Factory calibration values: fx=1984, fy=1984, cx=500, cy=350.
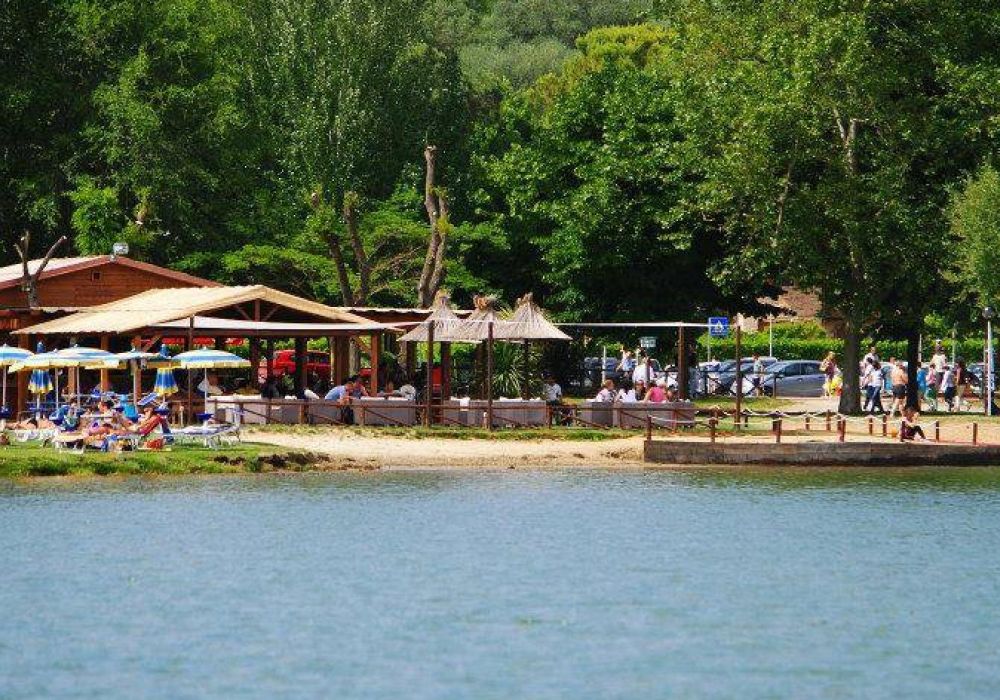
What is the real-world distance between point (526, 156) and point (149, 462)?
28.7m

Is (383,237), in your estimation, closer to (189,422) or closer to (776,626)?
(189,422)

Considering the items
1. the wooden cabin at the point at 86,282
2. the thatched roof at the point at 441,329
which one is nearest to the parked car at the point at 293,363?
the wooden cabin at the point at 86,282

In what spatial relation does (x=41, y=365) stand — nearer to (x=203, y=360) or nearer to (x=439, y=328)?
(x=203, y=360)

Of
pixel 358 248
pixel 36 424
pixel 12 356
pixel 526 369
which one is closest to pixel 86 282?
pixel 358 248

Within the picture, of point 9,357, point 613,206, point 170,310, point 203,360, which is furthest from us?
point 613,206

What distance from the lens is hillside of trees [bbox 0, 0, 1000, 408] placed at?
54531 mm

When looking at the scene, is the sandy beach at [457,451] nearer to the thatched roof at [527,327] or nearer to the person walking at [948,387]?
the thatched roof at [527,327]

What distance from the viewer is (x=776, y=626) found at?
26594mm

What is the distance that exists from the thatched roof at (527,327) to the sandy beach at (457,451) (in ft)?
10.5

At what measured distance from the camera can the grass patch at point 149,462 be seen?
40094mm

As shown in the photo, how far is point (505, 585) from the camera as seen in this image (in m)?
29.8

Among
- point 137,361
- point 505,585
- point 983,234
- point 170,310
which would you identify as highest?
point 983,234

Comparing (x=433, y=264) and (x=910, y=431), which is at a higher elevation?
(x=433, y=264)

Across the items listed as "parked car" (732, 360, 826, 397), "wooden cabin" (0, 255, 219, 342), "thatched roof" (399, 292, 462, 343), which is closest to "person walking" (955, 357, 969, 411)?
"parked car" (732, 360, 826, 397)
